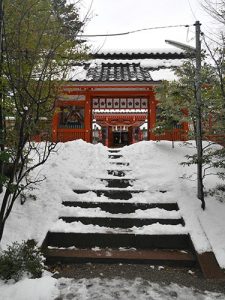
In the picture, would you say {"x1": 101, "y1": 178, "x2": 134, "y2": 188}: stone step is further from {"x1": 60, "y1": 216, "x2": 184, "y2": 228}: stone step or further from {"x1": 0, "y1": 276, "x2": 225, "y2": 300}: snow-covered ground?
{"x1": 0, "y1": 276, "x2": 225, "y2": 300}: snow-covered ground

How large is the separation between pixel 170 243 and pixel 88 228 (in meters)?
1.47

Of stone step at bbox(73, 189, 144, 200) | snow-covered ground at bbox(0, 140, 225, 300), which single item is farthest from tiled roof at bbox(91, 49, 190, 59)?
stone step at bbox(73, 189, 144, 200)

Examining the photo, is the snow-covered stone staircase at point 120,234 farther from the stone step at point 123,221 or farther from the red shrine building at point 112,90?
the red shrine building at point 112,90

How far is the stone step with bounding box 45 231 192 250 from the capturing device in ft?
16.8

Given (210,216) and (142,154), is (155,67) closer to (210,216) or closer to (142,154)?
(142,154)

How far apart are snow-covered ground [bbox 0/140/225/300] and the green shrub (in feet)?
0.52

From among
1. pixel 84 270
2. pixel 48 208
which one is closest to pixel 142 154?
pixel 48 208

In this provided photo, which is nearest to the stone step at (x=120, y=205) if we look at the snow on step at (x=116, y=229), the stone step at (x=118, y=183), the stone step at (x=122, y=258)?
the snow on step at (x=116, y=229)

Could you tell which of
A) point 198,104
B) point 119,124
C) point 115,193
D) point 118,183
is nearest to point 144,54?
point 119,124

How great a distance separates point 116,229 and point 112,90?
872 cm

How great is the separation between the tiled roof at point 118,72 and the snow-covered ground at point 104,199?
3.96 metres

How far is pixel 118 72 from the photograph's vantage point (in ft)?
47.0

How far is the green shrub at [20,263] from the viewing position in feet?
12.5

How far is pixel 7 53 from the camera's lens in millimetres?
4160
